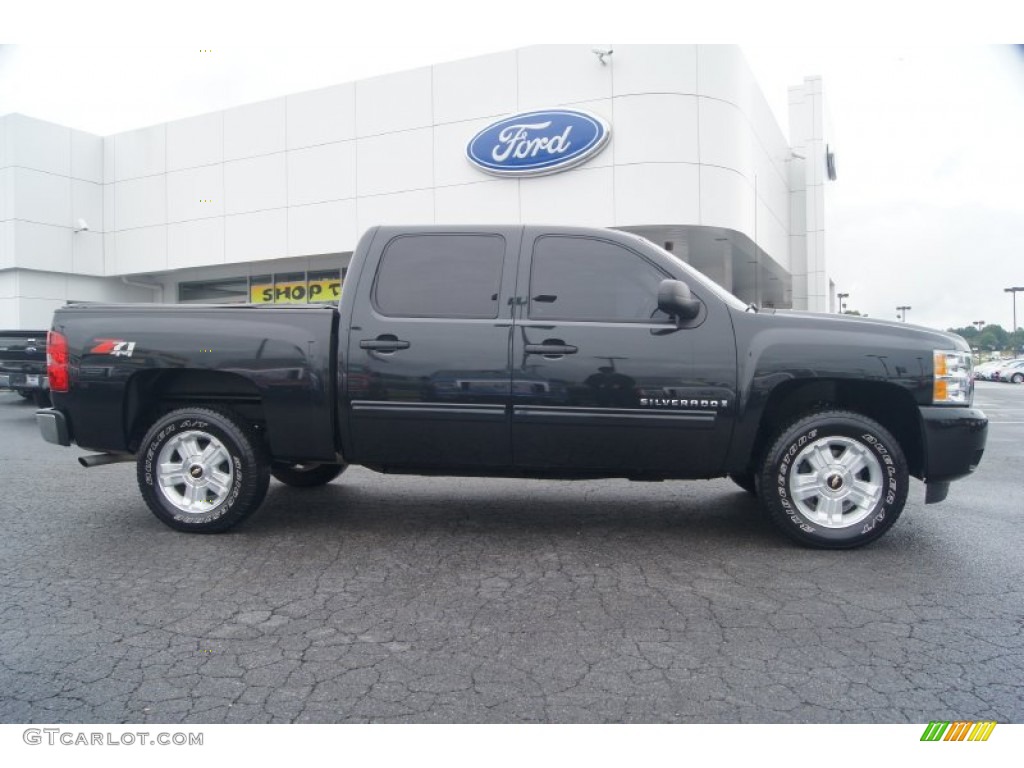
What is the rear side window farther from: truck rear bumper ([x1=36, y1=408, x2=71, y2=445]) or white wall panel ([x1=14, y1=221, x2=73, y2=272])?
white wall panel ([x1=14, y1=221, x2=73, y2=272])

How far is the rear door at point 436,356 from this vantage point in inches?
176

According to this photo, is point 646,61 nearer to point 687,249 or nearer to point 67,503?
point 687,249

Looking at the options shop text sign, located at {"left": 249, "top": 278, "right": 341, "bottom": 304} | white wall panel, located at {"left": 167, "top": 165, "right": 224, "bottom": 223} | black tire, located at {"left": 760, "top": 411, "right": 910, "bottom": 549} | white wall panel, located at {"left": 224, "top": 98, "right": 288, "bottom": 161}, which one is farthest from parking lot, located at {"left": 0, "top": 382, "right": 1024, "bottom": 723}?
white wall panel, located at {"left": 167, "top": 165, "right": 224, "bottom": 223}

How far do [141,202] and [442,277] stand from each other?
73.9ft

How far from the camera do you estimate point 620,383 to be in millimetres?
4383

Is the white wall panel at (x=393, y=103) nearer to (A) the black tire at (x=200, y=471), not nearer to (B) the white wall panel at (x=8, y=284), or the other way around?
(B) the white wall panel at (x=8, y=284)

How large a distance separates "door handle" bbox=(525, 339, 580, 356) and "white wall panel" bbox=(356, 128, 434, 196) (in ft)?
51.1

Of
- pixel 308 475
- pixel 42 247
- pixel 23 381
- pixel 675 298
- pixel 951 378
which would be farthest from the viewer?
pixel 42 247

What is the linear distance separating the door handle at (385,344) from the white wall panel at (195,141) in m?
19.9

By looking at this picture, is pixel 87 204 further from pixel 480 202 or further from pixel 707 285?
pixel 707 285

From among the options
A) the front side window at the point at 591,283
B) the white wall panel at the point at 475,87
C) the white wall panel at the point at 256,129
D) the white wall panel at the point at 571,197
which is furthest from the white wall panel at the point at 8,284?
the front side window at the point at 591,283

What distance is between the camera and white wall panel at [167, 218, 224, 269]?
22.2 metres

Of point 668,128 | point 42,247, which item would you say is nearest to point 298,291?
point 42,247

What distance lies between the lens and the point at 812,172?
93.7 ft
